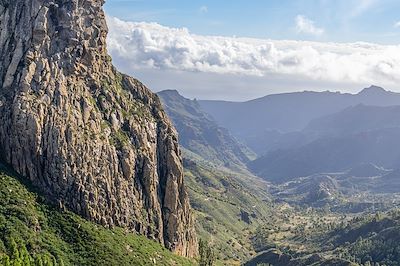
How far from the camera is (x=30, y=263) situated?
19400 centimetres

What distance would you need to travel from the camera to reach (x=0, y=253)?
197 m

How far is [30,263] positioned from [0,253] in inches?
558
